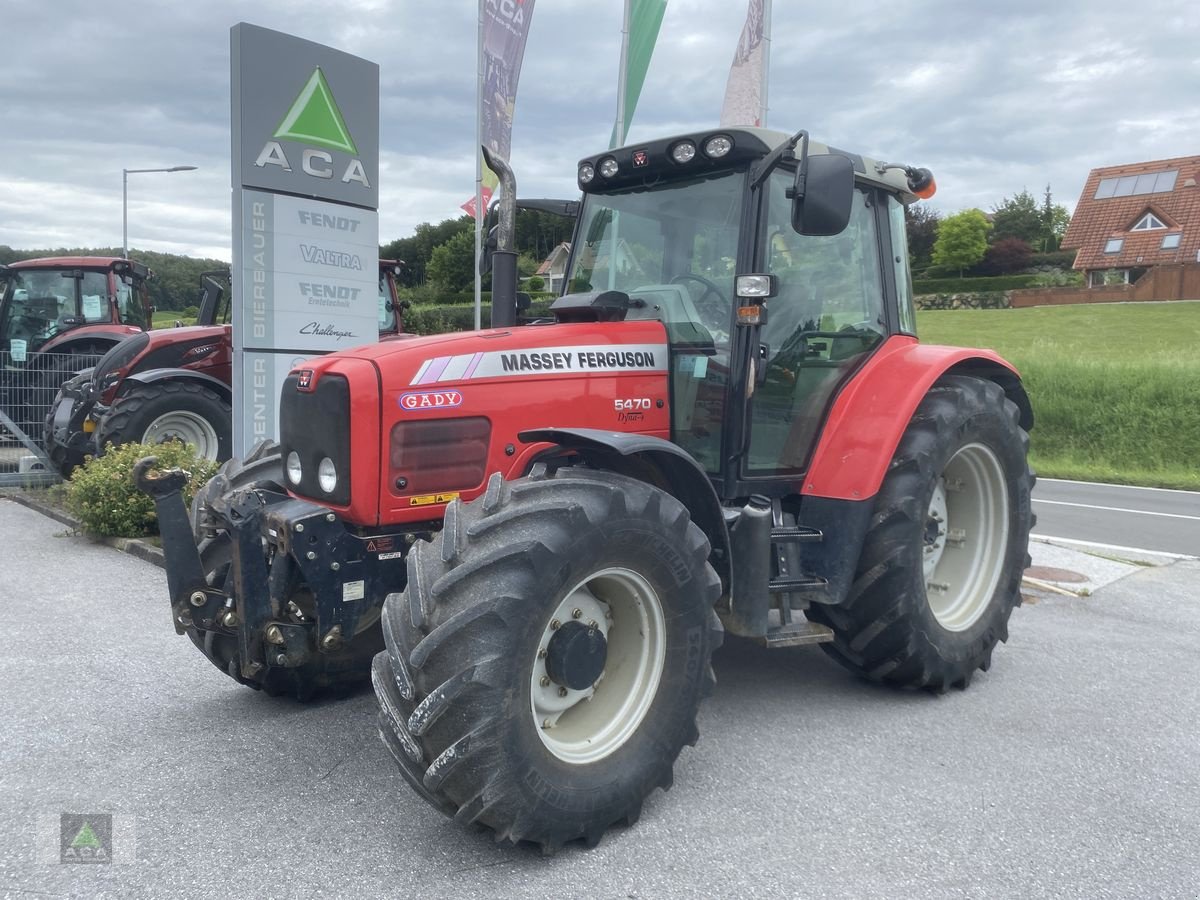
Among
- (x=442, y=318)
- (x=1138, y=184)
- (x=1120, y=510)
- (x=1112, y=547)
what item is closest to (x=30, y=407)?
(x=1112, y=547)

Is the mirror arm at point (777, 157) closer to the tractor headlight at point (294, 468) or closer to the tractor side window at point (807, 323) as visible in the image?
the tractor side window at point (807, 323)

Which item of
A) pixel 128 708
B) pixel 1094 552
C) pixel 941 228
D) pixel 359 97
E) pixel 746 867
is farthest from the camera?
pixel 941 228

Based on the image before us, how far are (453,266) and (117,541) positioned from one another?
29132mm

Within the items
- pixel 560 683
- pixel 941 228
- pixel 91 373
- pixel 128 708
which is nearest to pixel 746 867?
pixel 560 683

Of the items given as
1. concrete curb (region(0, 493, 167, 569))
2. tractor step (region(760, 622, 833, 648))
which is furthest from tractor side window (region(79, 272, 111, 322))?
tractor step (region(760, 622, 833, 648))

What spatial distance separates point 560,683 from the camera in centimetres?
310

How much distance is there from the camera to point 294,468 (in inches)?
143

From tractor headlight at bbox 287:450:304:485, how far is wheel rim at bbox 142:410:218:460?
19.0 feet

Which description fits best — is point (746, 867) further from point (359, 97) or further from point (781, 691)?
point (359, 97)

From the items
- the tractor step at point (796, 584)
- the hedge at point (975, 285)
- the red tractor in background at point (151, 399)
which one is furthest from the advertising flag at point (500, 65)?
the hedge at point (975, 285)

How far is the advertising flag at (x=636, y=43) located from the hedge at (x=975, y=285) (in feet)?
133

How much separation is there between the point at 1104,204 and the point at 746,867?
61.3 m

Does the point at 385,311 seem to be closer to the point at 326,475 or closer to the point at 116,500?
the point at 116,500

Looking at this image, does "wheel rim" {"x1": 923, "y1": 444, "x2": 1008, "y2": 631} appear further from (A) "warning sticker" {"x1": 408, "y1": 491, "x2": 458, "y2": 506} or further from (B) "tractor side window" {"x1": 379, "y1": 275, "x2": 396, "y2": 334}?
(B) "tractor side window" {"x1": 379, "y1": 275, "x2": 396, "y2": 334}
